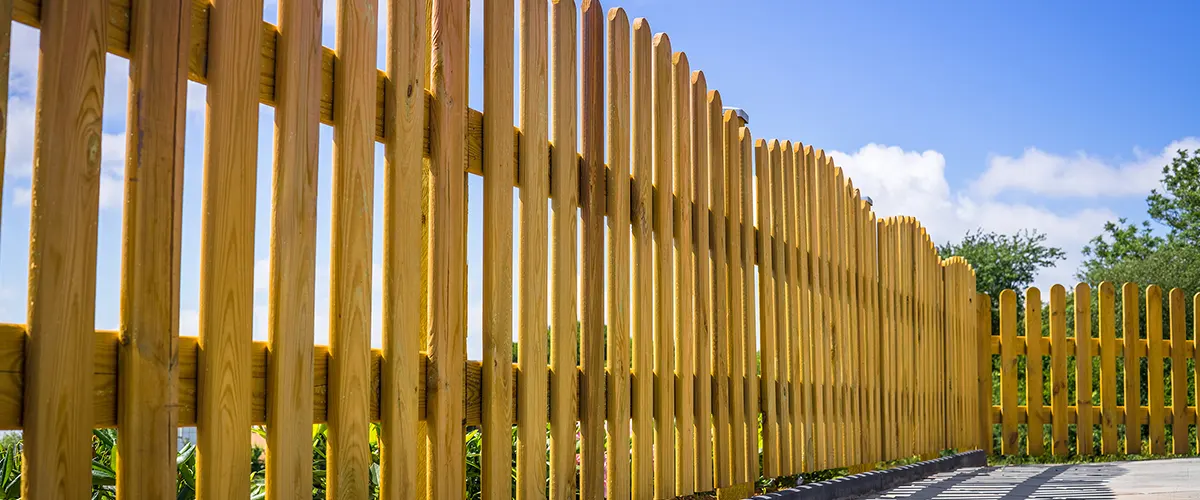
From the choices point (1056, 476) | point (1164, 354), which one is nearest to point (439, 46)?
point (1056, 476)

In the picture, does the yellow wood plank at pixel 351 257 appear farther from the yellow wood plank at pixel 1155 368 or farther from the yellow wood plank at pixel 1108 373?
the yellow wood plank at pixel 1155 368

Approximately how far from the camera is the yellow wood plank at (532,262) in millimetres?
3188

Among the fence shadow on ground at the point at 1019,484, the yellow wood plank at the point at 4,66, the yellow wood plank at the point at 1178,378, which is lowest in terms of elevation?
the fence shadow on ground at the point at 1019,484

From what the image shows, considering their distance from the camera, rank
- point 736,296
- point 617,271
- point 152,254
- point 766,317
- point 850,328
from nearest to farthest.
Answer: point 152,254 → point 617,271 → point 736,296 → point 766,317 → point 850,328

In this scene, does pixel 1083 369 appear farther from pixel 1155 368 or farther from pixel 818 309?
pixel 818 309

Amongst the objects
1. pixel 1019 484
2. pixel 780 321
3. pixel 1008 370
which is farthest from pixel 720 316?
pixel 1008 370

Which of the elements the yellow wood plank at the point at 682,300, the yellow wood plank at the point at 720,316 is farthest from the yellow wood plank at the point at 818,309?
the yellow wood plank at the point at 682,300

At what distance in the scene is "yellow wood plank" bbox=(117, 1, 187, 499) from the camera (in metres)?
2.05

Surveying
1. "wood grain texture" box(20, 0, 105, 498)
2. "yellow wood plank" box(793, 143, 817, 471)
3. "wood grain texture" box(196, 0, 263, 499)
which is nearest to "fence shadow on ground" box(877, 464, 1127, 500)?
"yellow wood plank" box(793, 143, 817, 471)

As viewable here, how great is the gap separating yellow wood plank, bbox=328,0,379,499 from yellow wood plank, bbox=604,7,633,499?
3.88ft

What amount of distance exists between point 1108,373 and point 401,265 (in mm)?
9225

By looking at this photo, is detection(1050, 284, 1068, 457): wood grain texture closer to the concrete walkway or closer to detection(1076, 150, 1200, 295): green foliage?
the concrete walkway

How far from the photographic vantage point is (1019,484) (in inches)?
266

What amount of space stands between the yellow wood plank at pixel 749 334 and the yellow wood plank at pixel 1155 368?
6.68 metres
